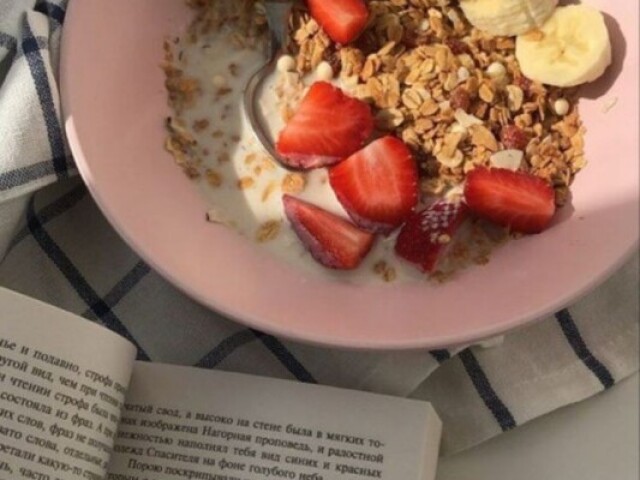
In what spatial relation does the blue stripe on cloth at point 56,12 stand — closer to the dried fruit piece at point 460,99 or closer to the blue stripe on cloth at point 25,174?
the blue stripe on cloth at point 25,174

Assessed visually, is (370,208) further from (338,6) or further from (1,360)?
(1,360)

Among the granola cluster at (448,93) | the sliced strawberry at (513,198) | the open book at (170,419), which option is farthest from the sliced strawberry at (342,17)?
the open book at (170,419)

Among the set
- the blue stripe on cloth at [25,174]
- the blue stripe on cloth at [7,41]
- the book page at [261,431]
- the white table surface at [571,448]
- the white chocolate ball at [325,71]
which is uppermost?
the blue stripe on cloth at [7,41]

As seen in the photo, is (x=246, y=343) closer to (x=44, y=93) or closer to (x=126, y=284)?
(x=126, y=284)

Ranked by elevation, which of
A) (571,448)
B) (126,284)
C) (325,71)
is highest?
(325,71)

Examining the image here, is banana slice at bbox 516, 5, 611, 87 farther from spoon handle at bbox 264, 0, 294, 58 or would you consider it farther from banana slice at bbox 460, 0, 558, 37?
spoon handle at bbox 264, 0, 294, 58

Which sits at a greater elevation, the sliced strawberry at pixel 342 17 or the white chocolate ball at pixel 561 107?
the sliced strawberry at pixel 342 17

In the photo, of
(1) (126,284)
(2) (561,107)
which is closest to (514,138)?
(2) (561,107)

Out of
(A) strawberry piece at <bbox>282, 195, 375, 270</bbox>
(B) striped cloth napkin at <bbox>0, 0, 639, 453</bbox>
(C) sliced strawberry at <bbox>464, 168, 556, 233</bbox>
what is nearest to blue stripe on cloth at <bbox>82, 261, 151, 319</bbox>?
(B) striped cloth napkin at <bbox>0, 0, 639, 453</bbox>
